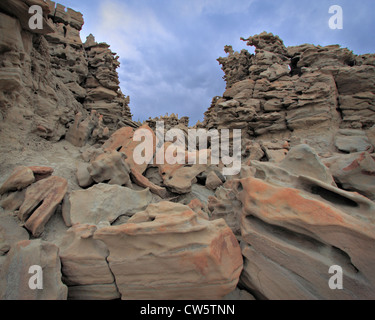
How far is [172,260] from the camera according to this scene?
2307 millimetres

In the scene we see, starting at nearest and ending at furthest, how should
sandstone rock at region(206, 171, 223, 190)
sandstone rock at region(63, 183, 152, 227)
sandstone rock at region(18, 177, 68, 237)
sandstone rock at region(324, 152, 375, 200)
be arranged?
1. sandstone rock at region(324, 152, 375, 200)
2. sandstone rock at region(18, 177, 68, 237)
3. sandstone rock at region(63, 183, 152, 227)
4. sandstone rock at region(206, 171, 223, 190)

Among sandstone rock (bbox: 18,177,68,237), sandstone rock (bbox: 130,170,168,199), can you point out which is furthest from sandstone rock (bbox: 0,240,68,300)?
sandstone rock (bbox: 130,170,168,199)

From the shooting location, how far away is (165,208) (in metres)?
2.92

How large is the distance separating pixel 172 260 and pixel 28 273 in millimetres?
1809

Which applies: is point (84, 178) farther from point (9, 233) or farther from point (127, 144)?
point (127, 144)

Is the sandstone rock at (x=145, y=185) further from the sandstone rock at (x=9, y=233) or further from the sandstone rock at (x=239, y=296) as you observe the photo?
the sandstone rock at (x=239, y=296)

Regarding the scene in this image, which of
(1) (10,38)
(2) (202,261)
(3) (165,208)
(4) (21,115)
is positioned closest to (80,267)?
(3) (165,208)

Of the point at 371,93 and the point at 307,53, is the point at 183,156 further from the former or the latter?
the point at 307,53

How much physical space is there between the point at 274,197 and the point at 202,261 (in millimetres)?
1299

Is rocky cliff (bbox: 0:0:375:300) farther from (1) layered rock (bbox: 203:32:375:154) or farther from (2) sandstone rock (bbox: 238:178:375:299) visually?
(1) layered rock (bbox: 203:32:375:154)

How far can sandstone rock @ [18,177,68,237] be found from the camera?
3156mm

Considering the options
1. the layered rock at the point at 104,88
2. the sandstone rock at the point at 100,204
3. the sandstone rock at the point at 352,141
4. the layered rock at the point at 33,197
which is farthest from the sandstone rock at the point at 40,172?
the sandstone rock at the point at 352,141

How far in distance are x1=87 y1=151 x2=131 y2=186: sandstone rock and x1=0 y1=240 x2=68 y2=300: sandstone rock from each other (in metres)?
2.49

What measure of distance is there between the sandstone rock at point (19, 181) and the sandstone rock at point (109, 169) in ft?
4.49
